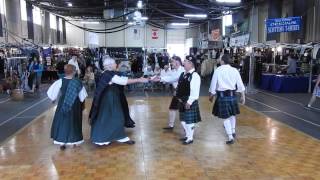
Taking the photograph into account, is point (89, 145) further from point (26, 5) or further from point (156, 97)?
point (26, 5)

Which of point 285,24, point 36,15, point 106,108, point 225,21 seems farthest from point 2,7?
point 225,21

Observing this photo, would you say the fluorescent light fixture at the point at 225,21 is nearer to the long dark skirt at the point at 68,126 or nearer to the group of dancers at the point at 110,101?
the group of dancers at the point at 110,101

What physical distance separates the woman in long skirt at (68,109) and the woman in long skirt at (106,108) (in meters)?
0.24

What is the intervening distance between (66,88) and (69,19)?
86.9ft

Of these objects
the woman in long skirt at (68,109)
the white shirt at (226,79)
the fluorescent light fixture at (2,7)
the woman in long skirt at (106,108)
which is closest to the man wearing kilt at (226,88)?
the white shirt at (226,79)

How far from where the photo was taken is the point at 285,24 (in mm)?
13133

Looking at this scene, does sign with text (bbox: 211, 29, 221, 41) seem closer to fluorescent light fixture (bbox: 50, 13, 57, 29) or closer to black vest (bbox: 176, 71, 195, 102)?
fluorescent light fixture (bbox: 50, 13, 57, 29)

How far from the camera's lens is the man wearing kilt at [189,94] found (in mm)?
5473

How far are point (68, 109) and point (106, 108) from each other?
0.55 m

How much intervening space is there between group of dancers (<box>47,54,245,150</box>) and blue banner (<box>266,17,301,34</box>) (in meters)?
8.09

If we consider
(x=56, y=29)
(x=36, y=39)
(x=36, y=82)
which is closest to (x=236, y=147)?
(x=36, y=82)

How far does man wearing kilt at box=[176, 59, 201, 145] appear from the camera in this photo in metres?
5.47

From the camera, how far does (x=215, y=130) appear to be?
684 centimetres

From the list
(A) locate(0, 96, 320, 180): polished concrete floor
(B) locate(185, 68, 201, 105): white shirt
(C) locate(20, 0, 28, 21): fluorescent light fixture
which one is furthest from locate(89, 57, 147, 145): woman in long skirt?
(C) locate(20, 0, 28, 21): fluorescent light fixture
